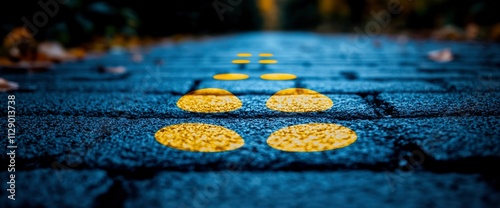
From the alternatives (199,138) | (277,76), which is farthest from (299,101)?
(277,76)

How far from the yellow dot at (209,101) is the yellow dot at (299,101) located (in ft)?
0.51

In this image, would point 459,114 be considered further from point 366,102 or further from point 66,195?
point 66,195

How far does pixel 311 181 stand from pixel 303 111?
55 centimetres

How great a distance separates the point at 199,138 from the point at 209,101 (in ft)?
1.59

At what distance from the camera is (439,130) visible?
3.01 feet

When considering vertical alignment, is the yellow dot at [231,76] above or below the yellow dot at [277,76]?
below

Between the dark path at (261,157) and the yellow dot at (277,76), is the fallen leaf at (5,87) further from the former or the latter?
the yellow dot at (277,76)

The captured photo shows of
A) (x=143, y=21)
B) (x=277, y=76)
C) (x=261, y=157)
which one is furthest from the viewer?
(x=143, y=21)

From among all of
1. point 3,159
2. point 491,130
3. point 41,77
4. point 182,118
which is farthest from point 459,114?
point 41,77

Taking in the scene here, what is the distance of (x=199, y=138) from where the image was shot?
0.90 meters

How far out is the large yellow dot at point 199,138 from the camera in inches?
32.7

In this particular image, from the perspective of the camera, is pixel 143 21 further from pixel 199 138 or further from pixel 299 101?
pixel 199 138

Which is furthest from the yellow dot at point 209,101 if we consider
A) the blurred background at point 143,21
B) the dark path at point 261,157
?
the blurred background at point 143,21

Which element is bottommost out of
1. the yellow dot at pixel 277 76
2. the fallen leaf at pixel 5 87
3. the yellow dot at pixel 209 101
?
the fallen leaf at pixel 5 87
